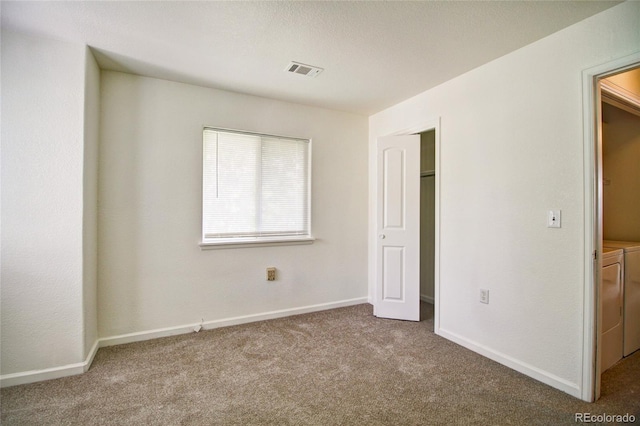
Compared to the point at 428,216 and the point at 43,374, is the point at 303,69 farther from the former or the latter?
the point at 43,374

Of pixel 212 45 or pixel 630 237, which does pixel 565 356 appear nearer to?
pixel 630 237

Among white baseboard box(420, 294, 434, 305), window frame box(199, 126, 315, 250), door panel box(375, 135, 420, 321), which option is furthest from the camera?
white baseboard box(420, 294, 434, 305)

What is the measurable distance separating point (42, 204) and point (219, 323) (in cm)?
182

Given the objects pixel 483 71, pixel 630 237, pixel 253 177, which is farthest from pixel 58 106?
pixel 630 237

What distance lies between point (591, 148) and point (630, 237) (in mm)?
1848

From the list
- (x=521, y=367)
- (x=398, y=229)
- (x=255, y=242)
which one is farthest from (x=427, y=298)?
(x=255, y=242)

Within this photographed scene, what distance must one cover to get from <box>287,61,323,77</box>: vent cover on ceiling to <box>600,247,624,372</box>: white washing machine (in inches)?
105

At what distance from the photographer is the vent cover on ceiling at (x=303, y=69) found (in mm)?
2621

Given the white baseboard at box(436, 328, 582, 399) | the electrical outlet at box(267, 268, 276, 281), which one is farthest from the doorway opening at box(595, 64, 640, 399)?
the electrical outlet at box(267, 268, 276, 281)

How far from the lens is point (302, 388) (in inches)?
82.7

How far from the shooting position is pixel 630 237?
3.03 metres

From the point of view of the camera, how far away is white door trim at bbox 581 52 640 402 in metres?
1.95

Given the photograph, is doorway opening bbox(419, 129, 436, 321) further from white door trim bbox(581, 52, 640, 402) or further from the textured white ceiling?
white door trim bbox(581, 52, 640, 402)

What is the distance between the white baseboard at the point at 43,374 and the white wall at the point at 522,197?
3.06m
